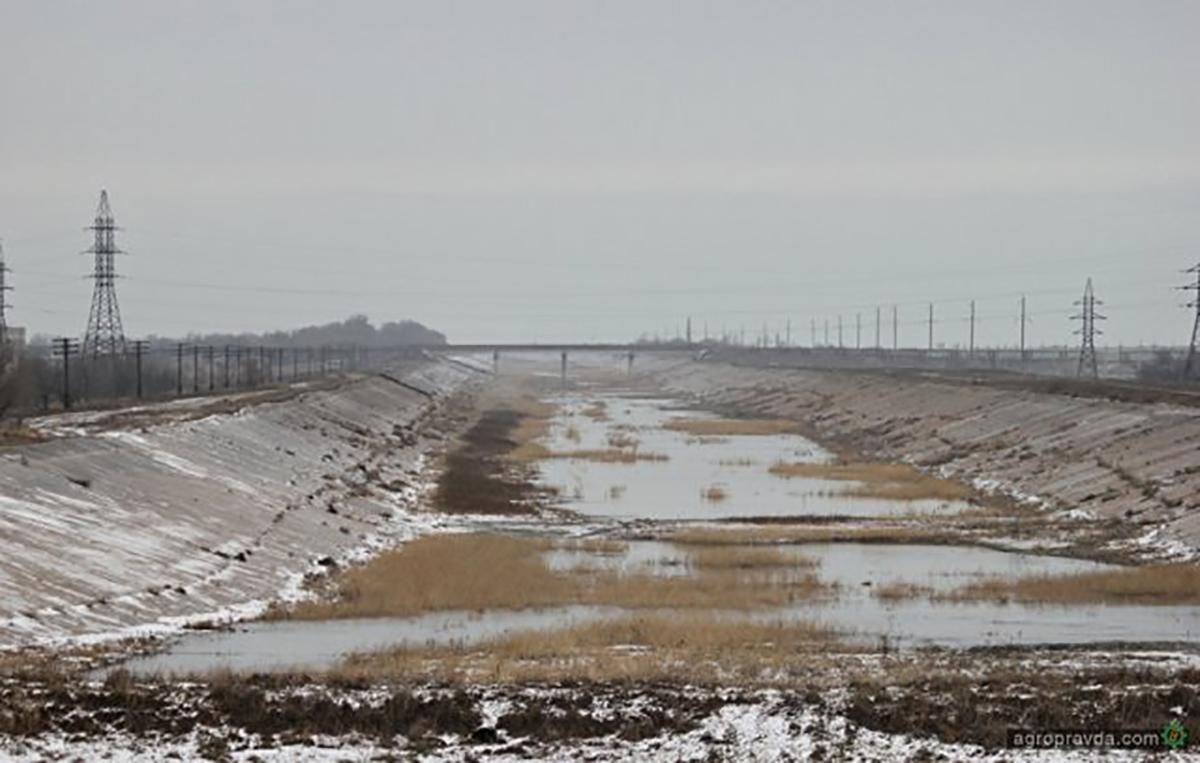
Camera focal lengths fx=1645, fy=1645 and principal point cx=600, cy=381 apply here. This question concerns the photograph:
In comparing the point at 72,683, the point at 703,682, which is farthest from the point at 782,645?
the point at 72,683

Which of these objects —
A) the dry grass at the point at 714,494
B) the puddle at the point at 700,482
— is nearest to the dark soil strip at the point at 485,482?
the puddle at the point at 700,482

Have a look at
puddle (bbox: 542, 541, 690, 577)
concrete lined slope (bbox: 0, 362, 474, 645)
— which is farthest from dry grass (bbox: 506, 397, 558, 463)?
puddle (bbox: 542, 541, 690, 577)

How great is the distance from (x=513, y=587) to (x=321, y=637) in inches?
293

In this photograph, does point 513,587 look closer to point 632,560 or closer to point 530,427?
point 632,560

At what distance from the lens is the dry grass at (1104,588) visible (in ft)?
102

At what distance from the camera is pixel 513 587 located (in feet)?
112

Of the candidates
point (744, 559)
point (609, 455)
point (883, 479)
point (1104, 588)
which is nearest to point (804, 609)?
point (1104, 588)

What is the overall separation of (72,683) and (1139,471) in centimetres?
3761

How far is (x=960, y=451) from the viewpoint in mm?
70562

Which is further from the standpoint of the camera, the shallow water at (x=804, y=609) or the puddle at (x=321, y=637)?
the shallow water at (x=804, y=609)

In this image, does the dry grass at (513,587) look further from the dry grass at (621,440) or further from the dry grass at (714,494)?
the dry grass at (621,440)

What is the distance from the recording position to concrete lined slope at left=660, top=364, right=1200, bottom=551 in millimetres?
44656

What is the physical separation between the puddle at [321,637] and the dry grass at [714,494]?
1023 inches

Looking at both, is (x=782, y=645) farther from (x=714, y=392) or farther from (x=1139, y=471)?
(x=714, y=392)
